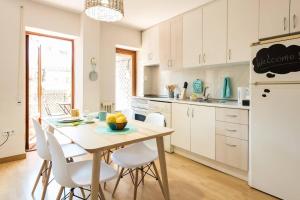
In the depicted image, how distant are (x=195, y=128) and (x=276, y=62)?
1380mm

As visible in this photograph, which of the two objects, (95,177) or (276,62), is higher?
(276,62)

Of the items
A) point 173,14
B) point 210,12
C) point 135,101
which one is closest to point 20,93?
point 135,101

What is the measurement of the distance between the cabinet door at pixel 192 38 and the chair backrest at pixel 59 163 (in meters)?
2.46

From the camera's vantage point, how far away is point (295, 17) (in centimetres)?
200

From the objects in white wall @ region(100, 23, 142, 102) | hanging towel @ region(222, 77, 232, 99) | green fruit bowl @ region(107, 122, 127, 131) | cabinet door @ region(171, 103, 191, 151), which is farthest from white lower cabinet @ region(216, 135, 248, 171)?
white wall @ region(100, 23, 142, 102)

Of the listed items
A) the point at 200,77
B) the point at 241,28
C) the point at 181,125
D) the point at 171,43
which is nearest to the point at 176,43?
the point at 171,43

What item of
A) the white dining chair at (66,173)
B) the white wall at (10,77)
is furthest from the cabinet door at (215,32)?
the white wall at (10,77)

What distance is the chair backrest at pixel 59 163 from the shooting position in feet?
4.02

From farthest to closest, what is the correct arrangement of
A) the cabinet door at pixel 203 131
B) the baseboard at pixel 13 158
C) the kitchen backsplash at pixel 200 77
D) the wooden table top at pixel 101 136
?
the kitchen backsplash at pixel 200 77 → the baseboard at pixel 13 158 → the cabinet door at pixel 203 131 → the wooden table top at pixel 101 136

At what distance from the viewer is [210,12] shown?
2830 millimetres

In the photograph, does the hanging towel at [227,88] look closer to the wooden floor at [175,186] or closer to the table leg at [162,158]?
the wooden floor at [175,186]

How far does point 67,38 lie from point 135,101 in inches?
70.7

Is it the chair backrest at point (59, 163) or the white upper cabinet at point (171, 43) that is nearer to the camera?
the chair backrest at point (59, 163)

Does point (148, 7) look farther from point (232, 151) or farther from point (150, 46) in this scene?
point (232, 151)
